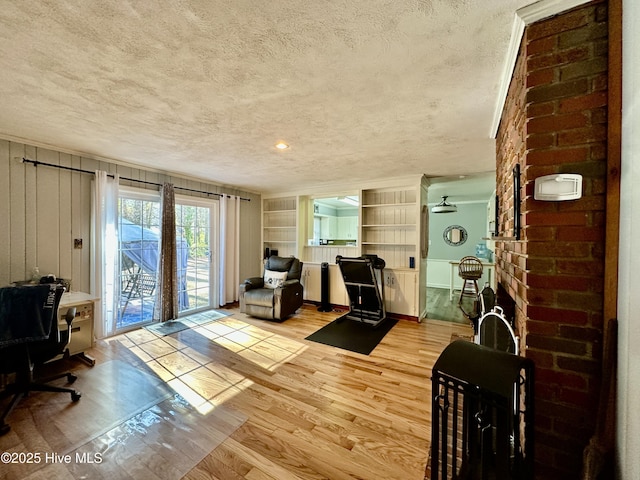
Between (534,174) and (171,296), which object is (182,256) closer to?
(171,296)

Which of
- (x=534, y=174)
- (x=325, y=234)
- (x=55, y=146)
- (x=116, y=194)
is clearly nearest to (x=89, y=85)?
(x=55, y=146)

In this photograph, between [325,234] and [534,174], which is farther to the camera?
[325,234]

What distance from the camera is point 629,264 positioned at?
2.73 feet

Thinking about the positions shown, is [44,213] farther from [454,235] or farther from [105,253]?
[454,235]

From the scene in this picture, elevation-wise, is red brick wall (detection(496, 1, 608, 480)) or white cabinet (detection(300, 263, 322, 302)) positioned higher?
red brick wall (detection(496, 1, 608, 480))

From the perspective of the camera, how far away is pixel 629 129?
869mm

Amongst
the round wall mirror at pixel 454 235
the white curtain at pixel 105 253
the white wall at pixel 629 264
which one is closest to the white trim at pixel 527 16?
the white wall at pixel 629 264

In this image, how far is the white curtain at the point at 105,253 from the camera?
10.5 feet

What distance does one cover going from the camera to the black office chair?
1.86m

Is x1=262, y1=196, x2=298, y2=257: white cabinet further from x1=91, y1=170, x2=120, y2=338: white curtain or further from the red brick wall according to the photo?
the red brick wall

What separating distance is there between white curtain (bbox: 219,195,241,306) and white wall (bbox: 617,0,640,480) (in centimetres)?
492

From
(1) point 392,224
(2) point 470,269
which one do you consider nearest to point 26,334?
(1) point 392,224

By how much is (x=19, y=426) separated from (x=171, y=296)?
2272mm

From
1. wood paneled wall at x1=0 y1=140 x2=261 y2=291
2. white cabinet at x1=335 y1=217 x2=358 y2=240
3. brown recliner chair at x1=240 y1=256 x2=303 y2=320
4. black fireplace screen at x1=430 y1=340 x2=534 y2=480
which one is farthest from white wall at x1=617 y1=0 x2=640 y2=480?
white cabinet at x1=335 y1=217 x2=358 y2=240
